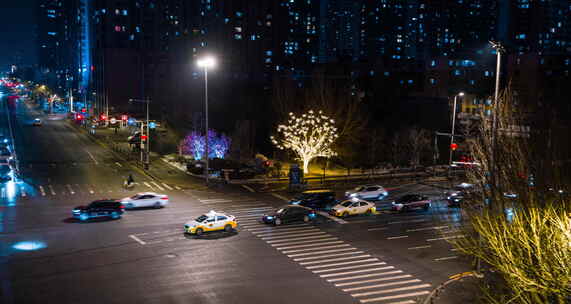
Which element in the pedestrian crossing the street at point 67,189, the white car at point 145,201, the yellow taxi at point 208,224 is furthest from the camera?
the pedestrian crossing the street at point 67,189

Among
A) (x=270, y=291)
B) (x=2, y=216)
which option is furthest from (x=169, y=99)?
(x=270, y=291)

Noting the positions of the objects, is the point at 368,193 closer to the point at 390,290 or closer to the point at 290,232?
the point at 290,232

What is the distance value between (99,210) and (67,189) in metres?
12.0

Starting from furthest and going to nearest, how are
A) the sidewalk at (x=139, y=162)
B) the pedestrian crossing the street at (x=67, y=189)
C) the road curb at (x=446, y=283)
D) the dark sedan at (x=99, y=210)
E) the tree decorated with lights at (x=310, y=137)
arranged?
the tree decorated with lights at (x=310, y=137) < the sidewalk at (x=139, y=162) < the pedestrian crossing the street at (x=67, y=189) < the dark sedan at (x=99, y=210) < the road curb at (x=446, y=283)

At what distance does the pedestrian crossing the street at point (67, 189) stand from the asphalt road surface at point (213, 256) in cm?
44

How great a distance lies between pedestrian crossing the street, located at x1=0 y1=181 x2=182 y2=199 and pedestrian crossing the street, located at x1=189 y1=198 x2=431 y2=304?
14.1 m

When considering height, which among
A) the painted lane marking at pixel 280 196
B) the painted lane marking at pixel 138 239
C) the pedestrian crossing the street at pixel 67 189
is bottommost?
the painted lane marking at pixel 138 239

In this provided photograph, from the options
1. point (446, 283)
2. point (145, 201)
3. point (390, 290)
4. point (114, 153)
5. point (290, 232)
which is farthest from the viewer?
point (114, 153)

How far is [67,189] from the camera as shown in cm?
4266

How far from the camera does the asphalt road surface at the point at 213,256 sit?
20.0 meters

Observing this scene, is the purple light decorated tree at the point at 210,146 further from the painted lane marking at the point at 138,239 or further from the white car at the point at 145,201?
the painted lane marking at the point at 138,239

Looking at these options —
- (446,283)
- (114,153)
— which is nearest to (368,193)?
(446,283)

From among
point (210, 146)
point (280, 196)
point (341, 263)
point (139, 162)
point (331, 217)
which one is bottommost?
point (341, 263)

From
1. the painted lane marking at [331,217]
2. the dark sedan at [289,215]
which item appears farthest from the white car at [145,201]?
the painted lane marking at [331,217]
